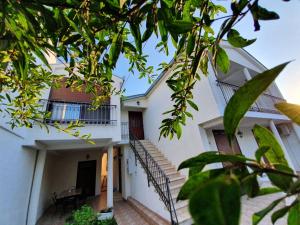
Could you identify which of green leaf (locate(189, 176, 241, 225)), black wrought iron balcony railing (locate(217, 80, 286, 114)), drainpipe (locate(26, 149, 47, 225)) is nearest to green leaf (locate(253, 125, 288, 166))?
green leaf (locate(189, 176, 241, 225))

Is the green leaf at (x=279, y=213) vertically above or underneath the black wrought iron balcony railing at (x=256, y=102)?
underneath

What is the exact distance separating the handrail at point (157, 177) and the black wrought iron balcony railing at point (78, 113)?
1856mm

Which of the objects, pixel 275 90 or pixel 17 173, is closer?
pixel 17 173

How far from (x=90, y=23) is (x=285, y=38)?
1583 millimetres

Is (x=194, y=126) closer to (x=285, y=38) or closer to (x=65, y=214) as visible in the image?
(x=285, y=38)

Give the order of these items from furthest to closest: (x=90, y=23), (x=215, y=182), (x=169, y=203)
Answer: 1. (x=169, y=203)
2. (x=90, y=23)
3. (x=215, y=182)

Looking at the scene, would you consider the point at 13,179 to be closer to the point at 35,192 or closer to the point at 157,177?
the point at 35,192

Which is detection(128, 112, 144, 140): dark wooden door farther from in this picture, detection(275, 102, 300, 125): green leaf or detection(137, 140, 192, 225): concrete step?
detection(275, 102, 300, 125): green leaf

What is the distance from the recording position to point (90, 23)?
69 cm

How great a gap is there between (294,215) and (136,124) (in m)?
9.13

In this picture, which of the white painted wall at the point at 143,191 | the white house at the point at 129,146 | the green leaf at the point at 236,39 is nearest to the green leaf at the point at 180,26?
the green leaf at the point at 236,39

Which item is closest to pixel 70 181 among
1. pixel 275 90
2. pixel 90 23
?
pixel 90 23

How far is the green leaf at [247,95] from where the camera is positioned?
0.28 metres

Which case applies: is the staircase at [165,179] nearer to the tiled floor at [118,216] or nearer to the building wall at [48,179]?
the tiled floor at [118,216]
